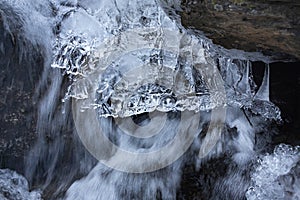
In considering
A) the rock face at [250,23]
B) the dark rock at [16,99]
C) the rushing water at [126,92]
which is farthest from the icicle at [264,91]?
the dark rock at [16,99]

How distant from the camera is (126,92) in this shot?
3514 mm

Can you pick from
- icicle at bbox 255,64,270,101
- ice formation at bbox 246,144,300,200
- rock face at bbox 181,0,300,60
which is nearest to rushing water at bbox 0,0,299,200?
→ icicle at bbox 255,64,270,101

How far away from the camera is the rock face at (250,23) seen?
258 cm

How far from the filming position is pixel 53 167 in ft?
11.4

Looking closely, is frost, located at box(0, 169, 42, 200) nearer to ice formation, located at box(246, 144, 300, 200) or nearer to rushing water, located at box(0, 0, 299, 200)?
rushing water, located at box(0, 0, 299, 200)

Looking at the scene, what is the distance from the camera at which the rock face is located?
2578 mm

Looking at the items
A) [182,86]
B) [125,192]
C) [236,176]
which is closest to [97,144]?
[125,192]

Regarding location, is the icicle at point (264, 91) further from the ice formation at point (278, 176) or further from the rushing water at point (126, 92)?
the ice formation at point (278, 176)

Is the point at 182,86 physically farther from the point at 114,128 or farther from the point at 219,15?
the point at 219,15

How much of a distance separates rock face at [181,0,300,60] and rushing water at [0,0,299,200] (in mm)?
376

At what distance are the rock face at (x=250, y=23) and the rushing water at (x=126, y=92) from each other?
38cm

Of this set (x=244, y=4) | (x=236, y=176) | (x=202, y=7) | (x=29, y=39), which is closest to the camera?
(x=244, y=4)

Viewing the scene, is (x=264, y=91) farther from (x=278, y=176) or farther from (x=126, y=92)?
(x=126, y=92)

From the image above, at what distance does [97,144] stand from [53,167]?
1.10 ft
